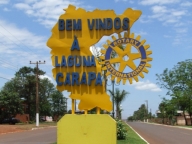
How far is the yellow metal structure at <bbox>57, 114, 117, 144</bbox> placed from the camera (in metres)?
9.88

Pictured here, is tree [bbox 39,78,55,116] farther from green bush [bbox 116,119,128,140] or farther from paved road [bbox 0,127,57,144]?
green bush [bbox 116,119,128,140]

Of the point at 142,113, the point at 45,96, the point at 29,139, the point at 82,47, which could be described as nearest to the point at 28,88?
the point at 45,96

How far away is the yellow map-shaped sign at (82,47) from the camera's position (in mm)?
10227

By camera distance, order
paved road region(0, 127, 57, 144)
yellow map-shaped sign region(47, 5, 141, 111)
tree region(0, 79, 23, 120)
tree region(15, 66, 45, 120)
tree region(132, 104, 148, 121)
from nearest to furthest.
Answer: yellow map-shaped sign region(47, 5, 141, 111), paved road region(0, 127, 57, 144), tree region(0, 79, 23, 120), tree region(15, 66, 45, 120), tree region(132, 104, 148, 121)

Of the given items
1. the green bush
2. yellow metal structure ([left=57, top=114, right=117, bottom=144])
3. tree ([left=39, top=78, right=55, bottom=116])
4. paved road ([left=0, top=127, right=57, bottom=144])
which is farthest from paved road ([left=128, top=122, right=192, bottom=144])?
tree ([left=39, top=78, right=55, bottom=116])

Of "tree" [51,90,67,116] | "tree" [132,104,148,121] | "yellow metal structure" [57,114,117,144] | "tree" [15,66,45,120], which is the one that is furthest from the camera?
"tree" [132,104,148,121]

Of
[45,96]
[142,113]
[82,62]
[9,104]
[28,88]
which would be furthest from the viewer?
[142,113]

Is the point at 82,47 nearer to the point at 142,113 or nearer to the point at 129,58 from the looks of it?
the point at 129,58

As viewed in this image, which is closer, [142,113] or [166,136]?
[166,136]

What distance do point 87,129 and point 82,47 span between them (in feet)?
7.75

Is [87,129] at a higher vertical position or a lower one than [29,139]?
higher

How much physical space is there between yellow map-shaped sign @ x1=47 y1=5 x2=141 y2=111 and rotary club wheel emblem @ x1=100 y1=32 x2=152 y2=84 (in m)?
0.36

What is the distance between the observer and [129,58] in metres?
10.0

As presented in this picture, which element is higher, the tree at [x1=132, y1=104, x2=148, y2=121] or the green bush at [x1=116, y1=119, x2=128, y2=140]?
the tree at [x1=132, y1=104, x2=148, y2=121]
